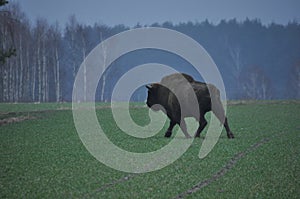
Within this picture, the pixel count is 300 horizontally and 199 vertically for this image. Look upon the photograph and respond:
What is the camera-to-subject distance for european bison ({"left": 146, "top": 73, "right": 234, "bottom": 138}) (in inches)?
812

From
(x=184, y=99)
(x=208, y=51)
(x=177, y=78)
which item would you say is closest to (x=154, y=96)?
(x=177, y=78)

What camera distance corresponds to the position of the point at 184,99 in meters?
21.5

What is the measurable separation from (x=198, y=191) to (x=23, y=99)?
234ft

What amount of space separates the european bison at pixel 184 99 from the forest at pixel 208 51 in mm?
52654

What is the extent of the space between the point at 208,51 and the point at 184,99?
435ft

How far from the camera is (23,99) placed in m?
78.8

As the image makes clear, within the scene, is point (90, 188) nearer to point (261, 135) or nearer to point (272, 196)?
point (272, 196)

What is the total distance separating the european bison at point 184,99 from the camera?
2062 cm

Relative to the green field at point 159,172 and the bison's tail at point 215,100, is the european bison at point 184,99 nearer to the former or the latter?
the bison's tail at point 215,100

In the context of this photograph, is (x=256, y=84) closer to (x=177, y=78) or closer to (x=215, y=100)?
(x=177, y=78)

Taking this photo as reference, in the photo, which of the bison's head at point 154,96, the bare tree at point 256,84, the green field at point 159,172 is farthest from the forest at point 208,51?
the green field at point 159,172

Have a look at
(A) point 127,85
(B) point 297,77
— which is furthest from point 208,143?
(B) point 297,77

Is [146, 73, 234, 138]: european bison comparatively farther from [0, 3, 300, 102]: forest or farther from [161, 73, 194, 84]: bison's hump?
[0, 3, 300, 102]: forest

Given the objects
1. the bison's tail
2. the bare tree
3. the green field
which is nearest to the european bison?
the bison's tail
